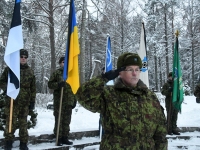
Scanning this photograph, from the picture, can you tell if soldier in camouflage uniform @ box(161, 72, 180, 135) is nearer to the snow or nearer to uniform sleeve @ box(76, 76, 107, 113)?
the snow

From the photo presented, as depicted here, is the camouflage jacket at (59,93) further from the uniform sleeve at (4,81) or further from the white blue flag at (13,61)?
the white blue flag at (13,61)

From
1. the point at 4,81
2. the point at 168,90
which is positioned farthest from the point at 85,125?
the point at 4,81

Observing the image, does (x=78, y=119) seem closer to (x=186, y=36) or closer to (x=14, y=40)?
(x=14, y=40)

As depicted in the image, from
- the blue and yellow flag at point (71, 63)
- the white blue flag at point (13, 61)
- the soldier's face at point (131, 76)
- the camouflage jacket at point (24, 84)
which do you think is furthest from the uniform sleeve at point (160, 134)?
the camouflage jacket at point (24, 84)

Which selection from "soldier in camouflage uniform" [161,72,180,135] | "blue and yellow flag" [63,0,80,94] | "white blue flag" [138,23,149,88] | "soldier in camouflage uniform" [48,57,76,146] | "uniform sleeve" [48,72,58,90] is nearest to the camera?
"blue and yellow flag" [63,0,80,94]

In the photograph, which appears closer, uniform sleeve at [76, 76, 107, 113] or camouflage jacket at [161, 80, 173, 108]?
uniform sleeve at [76, 76, 107, 113]

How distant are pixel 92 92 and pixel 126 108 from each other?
0.33 meters

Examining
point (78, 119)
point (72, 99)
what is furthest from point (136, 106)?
point (78, 119)

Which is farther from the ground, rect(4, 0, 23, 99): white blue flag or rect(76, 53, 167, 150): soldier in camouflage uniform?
rect(4, 0, 23, 99): white blue flag

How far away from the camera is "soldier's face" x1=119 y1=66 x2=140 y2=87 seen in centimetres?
230

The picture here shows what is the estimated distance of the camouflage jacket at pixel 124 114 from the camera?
2.18 m

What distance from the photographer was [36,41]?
78.1ft

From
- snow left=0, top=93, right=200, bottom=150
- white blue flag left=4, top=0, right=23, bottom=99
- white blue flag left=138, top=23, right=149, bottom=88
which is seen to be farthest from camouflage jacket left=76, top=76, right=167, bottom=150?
white blue flag left=138, top=23, right=149, bottom=88

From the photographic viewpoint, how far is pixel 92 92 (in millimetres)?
2229
